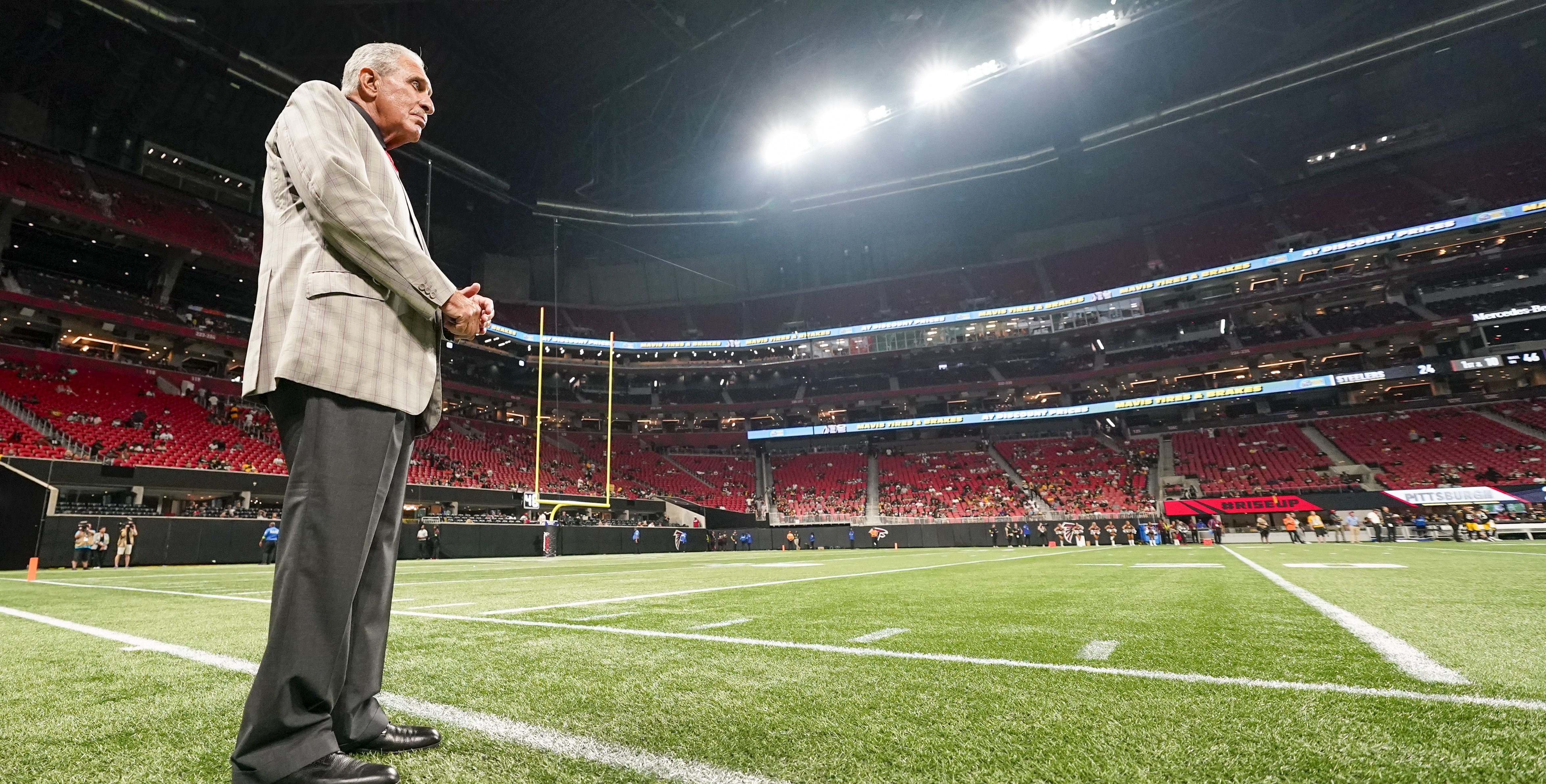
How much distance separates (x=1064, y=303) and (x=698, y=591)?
4181cm

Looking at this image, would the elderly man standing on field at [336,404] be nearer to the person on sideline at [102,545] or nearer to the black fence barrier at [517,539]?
the black fence barrier at [517,539]

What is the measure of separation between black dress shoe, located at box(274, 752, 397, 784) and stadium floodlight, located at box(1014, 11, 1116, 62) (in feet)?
123

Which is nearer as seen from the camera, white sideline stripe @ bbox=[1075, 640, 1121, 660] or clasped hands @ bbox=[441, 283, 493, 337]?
clasped hands @ bbox=[441, 283, 493, 337]

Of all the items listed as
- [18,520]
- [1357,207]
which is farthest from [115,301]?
[1357,207]

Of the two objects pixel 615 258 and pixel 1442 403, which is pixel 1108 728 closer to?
pixel 1442 403

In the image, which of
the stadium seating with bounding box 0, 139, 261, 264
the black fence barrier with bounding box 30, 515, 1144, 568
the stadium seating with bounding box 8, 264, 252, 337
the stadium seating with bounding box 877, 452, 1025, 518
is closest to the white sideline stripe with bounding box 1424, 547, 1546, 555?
the black fence barrier with bounding box 30, 515, 1144, 568

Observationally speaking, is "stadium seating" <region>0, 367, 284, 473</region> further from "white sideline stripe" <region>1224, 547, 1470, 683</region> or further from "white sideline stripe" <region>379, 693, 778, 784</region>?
"white sideline stripe" <region>1224, 547, 1470, 683</region>

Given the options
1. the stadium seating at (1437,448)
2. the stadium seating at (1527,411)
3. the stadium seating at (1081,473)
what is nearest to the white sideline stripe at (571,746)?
the stadium seating at (1081,473)

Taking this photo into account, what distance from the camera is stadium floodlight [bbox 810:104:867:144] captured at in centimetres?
3388

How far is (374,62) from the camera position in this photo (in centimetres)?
180

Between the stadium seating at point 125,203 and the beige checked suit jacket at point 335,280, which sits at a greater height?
the stadium seating at point 125,203

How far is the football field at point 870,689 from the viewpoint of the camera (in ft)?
3.95

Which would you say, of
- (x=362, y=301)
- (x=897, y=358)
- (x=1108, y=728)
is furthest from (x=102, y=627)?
(x=897, y=358)

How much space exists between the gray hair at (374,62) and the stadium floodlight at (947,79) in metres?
35.4
